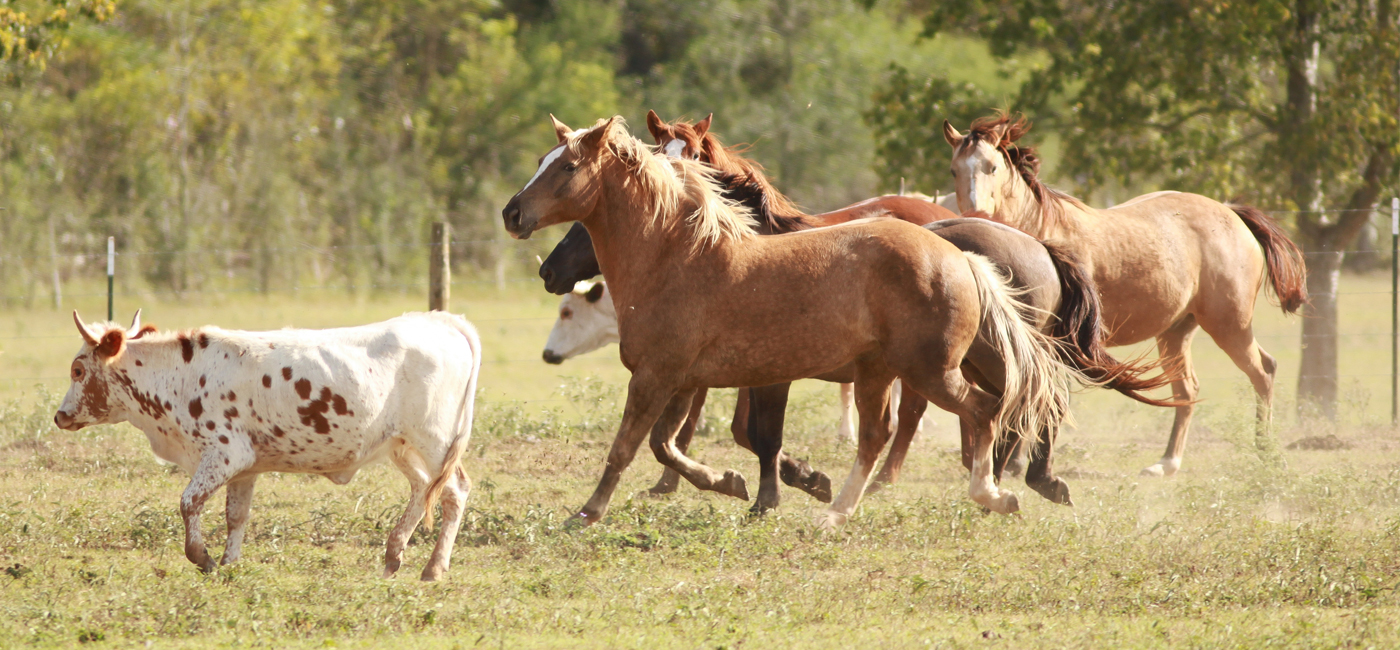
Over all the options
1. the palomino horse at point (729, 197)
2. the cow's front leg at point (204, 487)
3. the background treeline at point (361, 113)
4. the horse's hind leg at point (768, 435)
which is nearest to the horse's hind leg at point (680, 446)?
the horse's hind leg at point (768, 435)

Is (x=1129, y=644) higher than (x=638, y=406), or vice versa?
(x=638, y=406)

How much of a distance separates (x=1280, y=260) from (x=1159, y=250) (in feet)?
4.53

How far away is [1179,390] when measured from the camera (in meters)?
9.18

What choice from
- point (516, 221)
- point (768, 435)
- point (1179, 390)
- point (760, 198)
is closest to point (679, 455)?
point (768, 435)

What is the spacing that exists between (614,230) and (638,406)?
0.83 metres

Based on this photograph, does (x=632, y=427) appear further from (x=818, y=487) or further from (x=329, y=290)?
(x=329, y=290)

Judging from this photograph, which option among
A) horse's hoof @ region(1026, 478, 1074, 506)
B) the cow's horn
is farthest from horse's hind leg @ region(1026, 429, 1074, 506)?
the cow's horn

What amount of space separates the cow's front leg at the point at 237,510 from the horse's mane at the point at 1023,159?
4.79 m

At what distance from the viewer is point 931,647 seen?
420 centimetres

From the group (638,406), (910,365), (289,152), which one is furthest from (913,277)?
(289,152)

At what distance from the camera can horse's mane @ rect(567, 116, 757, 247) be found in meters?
5.79

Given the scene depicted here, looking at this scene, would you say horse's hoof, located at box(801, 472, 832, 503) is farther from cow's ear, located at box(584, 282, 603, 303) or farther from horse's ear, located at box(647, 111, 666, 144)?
cow's ear, located at box(584, 282, 603, 303)

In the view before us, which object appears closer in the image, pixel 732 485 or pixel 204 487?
pixel 204 487

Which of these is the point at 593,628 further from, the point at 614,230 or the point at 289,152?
the point at 289,152
